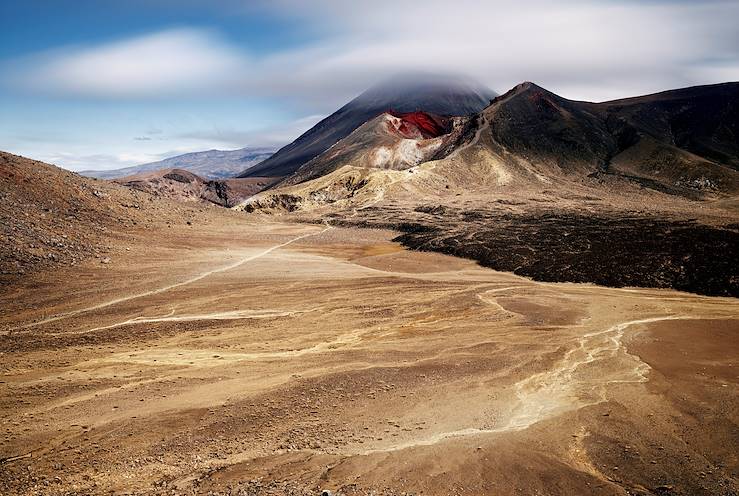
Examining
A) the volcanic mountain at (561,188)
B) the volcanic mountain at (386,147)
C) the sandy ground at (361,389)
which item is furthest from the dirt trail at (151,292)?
the volcanic mountain at (386,147)

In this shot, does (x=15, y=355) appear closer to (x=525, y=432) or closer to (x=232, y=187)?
(x=525, y=432)

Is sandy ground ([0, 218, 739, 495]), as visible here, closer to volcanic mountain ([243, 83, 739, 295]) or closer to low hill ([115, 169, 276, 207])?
volcanic mountain ([243, 83, 739, 295])

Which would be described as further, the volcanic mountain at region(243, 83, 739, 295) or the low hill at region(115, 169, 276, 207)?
the low hill at region(115, 169, 276, 207)

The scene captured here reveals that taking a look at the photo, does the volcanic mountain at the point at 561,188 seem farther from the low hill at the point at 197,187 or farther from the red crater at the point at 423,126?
the low hill at the point at 197,187

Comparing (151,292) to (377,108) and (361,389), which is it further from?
(377,108)

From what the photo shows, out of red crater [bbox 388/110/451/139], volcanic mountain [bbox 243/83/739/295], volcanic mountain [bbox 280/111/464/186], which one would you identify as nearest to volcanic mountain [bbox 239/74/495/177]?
red crater [bbox 388/110/451/139]

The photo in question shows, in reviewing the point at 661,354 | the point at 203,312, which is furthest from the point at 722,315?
the point at 203,312

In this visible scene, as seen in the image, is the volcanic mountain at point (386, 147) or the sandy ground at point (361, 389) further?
the volcanic mountain at point (386, 147)
